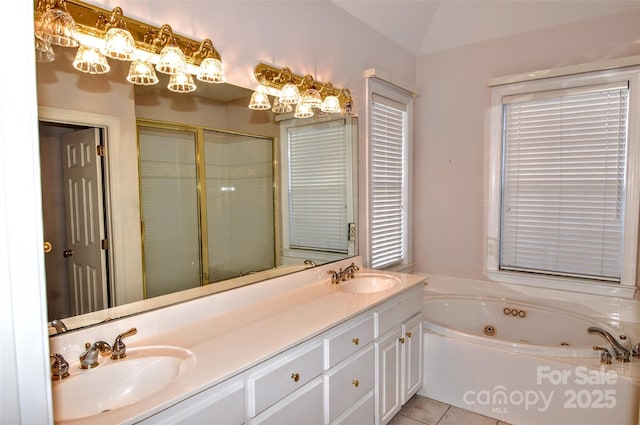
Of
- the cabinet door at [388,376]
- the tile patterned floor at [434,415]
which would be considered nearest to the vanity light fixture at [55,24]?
the cabinet door at [388,376]

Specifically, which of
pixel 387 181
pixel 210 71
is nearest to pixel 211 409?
pixel 210 71

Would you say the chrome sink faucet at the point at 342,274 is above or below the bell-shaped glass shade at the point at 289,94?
below

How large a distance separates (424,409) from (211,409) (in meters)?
1.78

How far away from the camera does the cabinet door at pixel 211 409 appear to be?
1067 millimetres

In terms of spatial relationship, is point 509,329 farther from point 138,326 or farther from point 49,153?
point 49,153

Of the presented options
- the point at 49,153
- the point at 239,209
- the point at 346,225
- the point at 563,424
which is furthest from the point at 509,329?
the point at 49,153

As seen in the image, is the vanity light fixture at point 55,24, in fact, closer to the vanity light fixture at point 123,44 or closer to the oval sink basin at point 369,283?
the vanity light fixture at point 123,44

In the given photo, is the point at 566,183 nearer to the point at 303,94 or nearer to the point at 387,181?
the point at 387,181

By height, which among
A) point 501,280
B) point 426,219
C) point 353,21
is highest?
point 353,21

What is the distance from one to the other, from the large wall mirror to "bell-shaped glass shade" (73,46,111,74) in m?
0.02

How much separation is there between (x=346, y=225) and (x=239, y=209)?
999mm

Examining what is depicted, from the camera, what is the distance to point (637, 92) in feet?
8.55

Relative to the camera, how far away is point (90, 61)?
1.38m

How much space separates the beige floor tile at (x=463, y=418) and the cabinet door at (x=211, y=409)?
63.3 inches
